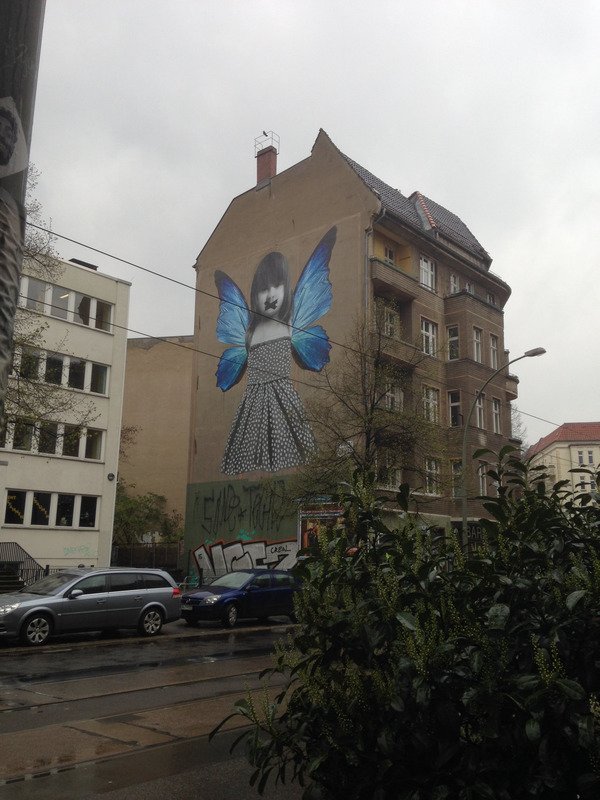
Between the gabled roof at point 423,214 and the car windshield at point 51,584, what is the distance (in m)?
19.9

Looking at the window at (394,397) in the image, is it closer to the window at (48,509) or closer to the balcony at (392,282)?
the balcony at (392,282)

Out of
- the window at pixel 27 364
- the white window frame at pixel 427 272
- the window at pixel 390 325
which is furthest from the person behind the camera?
the white window frame at pixel 427 272

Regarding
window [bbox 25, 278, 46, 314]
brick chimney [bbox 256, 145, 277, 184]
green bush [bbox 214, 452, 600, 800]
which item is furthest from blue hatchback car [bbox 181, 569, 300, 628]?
brick chimney [bbox 256, 145, 277, 184]

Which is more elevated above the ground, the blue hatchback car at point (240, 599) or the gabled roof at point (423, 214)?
the gabled roof at point (423, 214)

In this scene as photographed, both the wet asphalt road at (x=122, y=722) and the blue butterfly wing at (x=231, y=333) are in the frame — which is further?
the blue butterfly wing at (x=231, y=333)

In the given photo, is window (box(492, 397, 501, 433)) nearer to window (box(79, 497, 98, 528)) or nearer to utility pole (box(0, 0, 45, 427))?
window (box(79, 497, 98, 528))

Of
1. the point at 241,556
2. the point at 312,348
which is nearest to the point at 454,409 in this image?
the point at 312,348

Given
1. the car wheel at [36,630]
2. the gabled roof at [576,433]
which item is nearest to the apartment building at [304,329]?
the car wheel at [36,630]

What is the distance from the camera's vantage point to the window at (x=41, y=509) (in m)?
30.7

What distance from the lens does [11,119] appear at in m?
1.91

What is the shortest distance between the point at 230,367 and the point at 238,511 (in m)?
6.72

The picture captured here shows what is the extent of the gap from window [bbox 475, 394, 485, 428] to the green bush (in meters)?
29.5

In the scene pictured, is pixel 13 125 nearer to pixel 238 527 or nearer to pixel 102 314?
pixel 238 527

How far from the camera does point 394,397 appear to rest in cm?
2834
